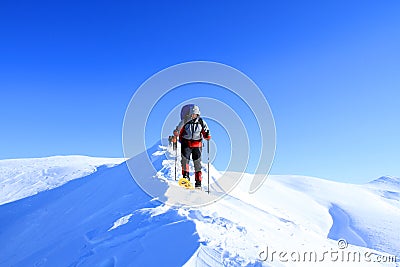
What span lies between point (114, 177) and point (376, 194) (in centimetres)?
2833

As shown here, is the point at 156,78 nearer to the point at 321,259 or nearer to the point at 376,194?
the point at 321,259

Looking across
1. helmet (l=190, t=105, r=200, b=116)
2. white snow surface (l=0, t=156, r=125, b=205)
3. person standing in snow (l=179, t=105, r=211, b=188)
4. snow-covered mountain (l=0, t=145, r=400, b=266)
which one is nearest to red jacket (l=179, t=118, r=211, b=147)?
person standing in snow (l=179, t=105, r=211, b=188)

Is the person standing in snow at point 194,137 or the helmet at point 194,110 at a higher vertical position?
the helmet at point 194,110

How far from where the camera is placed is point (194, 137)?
10.2 m

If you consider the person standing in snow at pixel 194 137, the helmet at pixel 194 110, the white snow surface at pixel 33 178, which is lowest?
the white snow surface at pixel 33 178

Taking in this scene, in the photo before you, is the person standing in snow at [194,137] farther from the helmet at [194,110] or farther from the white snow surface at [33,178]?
the white snow surface at [33,178]

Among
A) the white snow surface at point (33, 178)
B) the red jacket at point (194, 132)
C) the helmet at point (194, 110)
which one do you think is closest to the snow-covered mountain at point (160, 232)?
the white snow surface at point (33, 178)

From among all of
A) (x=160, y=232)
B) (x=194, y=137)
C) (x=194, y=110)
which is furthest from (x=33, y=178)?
(x=160, y=232)

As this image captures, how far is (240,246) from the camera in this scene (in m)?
7.00

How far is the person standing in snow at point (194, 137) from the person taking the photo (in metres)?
10.2

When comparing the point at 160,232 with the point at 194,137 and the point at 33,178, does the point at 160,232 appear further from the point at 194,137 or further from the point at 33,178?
the point at 33,178

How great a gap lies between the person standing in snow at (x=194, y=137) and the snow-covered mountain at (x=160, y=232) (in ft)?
3.63

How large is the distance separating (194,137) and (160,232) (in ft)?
11.1

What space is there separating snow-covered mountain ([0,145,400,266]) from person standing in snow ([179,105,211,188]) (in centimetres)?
111
